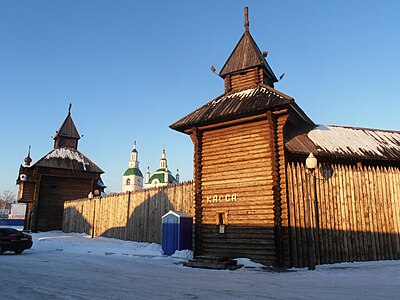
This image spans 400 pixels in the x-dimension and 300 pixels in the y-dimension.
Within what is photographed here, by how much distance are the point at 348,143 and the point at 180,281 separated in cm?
1085

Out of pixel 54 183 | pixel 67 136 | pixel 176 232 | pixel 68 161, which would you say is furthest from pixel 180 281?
pixel 67 136

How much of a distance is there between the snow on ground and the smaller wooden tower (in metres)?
19.3

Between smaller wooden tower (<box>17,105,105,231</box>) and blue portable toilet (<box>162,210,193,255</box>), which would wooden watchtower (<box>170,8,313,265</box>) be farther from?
Answer: smaller wooden tower (<box>17,105,105,231</box>)

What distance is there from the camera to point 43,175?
2970cm

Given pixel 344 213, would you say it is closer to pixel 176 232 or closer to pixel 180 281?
pixel 176 232

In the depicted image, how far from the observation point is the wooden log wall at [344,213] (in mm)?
12070

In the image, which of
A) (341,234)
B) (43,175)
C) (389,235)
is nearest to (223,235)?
(341,234)

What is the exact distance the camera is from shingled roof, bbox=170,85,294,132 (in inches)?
499

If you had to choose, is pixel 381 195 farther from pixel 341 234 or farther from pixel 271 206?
pixel 271 206

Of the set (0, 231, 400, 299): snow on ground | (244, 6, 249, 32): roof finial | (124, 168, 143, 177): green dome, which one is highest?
(124, 168, 143, 177): green dome

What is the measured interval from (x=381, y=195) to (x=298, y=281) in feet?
24.1

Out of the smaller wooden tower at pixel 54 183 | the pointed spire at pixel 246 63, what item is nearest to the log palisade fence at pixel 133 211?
the smaller wooden tower at pixel 54 183

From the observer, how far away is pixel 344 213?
12789mm

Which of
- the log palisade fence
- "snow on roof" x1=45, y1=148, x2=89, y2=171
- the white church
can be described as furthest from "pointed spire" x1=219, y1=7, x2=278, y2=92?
the white church
